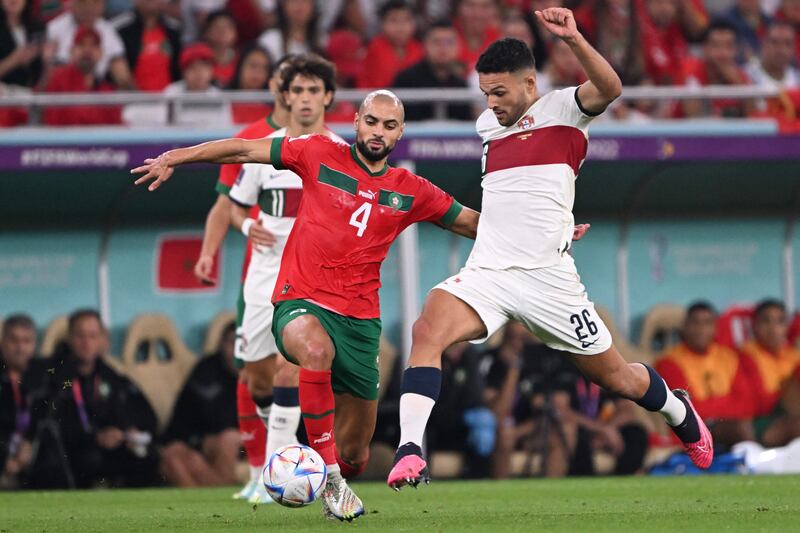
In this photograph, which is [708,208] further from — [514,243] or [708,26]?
[514,243]

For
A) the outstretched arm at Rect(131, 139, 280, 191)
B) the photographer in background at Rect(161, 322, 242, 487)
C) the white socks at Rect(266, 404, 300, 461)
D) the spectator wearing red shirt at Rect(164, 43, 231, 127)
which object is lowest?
the photographer in background at Rect(161, 322, 242, 487)

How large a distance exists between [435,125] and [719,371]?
3447mm

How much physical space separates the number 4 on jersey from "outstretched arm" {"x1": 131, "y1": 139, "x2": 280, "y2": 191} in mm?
508

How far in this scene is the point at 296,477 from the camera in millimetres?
6797

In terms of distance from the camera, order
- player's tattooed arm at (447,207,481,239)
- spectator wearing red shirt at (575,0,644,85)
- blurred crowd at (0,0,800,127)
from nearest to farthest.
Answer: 1. player's tattooed arm at (447,207,481,239)
2. blurred crowd at (0,0,800,127)
3. spectator wearing red shirt at (575,0,644,85)

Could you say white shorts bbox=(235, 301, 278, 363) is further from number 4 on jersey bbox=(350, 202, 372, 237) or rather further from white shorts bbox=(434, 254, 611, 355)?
white shorts bbox=(434, 254, 611, 355)

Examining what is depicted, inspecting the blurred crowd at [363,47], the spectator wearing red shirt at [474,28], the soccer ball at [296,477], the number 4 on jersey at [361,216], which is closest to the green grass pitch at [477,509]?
the soccer ball at [296,477]

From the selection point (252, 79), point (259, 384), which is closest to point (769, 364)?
point (252, 79)

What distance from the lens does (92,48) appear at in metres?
12.2

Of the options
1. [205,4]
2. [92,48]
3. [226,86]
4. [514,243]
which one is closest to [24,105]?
[92,48]

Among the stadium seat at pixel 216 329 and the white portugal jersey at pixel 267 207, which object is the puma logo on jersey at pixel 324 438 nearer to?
the white portugal jersey at pixel 267 207

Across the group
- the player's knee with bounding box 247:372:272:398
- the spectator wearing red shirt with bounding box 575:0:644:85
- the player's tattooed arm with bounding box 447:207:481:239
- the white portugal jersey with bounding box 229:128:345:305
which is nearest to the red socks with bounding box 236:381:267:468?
the player's knee with bounding box 247:372:272:398

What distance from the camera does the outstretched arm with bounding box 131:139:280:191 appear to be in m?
6.77

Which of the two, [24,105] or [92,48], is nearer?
[24,105]
